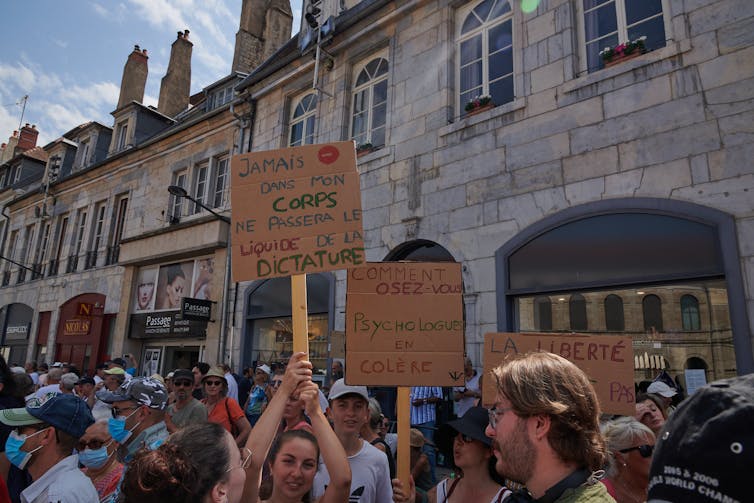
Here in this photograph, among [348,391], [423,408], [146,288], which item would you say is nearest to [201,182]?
[146,288]

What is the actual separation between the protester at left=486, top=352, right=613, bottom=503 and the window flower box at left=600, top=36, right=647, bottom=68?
6145 mm

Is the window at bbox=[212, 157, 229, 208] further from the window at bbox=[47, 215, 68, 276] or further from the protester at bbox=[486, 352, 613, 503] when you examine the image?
the protester at bbox=[486, 352, 613, 503]

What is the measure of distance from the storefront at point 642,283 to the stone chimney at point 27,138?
104 feet

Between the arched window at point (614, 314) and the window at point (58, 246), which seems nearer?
the arched window at point (614, 314)

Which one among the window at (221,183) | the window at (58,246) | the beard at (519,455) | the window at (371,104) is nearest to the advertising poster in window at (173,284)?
the window at (221,183)

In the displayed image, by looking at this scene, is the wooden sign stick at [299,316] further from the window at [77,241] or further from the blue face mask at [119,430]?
the window at [77,241]

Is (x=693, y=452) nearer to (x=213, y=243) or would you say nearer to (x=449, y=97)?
(x=449, y=97)

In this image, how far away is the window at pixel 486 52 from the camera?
25.5 feet

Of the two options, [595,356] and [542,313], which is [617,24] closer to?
[542,313]

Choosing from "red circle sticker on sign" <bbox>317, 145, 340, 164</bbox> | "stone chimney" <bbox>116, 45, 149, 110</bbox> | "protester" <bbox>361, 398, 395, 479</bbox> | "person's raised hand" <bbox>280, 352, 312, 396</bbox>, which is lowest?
"protester" <bbox>361, 398, 395, 479</bbox>

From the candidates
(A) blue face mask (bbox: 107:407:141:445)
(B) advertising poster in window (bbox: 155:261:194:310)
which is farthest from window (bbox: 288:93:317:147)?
(A) blue face mask (bbox: 107:407:141:445)

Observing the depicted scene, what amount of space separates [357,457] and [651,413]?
2.37 metres

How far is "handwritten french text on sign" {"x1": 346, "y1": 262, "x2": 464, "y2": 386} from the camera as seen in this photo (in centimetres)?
296

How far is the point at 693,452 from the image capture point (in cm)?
68
